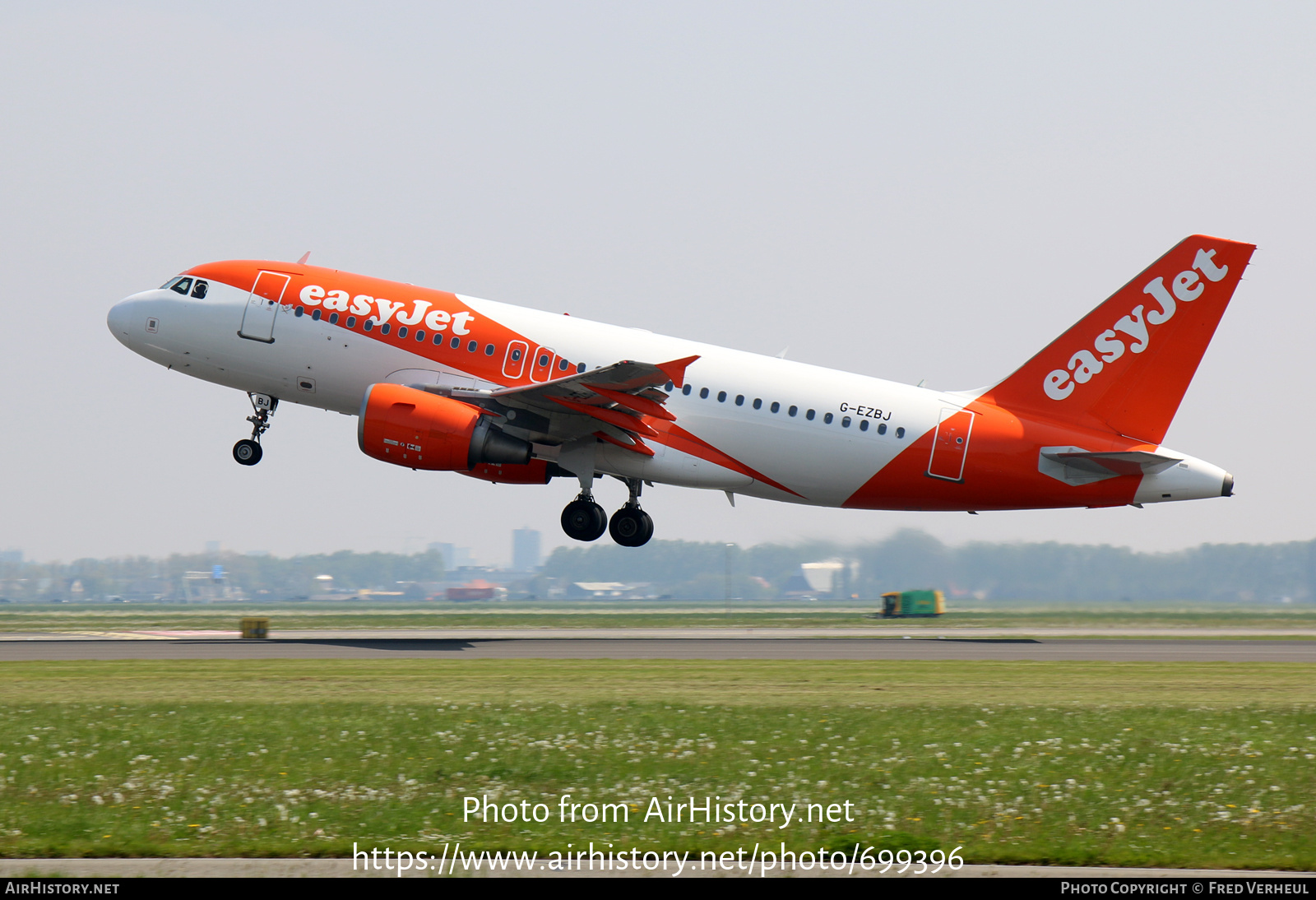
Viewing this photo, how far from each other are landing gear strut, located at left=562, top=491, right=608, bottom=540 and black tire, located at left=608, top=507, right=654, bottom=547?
101cm

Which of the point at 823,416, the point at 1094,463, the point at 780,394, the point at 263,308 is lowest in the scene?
the point at 1094,463

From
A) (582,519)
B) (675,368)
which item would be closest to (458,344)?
(582,519)

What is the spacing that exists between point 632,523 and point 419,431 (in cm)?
776

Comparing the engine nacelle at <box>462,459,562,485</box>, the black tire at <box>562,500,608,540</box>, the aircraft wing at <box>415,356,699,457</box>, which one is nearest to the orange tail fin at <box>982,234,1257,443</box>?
the aircraft wing at <box>415,356,699,457</box>

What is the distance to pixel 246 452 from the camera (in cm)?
3888

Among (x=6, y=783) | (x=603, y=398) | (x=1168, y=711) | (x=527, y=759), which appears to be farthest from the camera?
(x=603, y=398)

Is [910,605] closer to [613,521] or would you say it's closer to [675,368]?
[613,521]

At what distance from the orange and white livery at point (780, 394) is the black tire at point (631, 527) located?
1695mm

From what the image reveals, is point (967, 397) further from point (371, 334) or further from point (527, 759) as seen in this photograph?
point (527, 759)

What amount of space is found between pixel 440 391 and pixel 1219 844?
83.4ft

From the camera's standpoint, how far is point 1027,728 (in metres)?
18.7

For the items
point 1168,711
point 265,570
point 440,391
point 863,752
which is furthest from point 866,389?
point 265,570

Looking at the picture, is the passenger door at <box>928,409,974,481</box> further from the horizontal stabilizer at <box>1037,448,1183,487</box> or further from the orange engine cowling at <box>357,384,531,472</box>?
the orange engine cowling at <box>357,384,531,472</box>

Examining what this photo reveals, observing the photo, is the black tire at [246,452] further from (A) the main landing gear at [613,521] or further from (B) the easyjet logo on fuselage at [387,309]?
(A) the main landing gear at [613,521]
